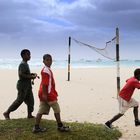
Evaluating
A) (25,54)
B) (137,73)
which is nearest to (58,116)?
(25,54)

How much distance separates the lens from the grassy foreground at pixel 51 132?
27.2 ft

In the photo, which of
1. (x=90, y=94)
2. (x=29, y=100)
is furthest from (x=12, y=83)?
(x=29, y=100)

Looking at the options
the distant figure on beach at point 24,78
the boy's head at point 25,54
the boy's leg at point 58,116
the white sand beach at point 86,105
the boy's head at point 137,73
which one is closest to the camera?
the boy's leg at point 58,116

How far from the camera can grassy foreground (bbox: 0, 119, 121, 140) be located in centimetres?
829

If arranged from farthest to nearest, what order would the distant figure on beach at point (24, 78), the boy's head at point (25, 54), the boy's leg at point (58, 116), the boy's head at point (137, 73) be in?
the boy's head at point (25, 54)
the distant figure on beach at point (24, 78)
the boy's head at point (137, 73)
the boy's leg at point (58, 116)

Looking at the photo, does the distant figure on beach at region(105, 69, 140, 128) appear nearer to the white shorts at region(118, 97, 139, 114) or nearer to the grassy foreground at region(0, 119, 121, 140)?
the white shorts at region(118, 97, 139, 114)

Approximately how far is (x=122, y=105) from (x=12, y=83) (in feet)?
41.3

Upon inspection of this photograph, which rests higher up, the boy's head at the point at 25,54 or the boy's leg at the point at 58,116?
the boy's head at the point at 25,54

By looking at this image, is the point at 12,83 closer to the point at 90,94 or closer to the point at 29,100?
the point at 90,94

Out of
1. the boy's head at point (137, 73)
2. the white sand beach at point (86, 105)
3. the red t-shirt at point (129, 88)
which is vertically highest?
the boy's head at point (137, 73)

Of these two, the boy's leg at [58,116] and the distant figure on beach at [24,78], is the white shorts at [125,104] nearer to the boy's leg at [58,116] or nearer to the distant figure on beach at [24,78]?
the boy's leg at [58,116]

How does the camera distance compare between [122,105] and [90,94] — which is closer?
[122,105]

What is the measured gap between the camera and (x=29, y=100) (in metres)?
9.85

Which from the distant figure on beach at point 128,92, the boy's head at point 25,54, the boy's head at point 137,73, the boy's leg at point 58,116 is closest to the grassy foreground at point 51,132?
the boy's leg at point 58,116
